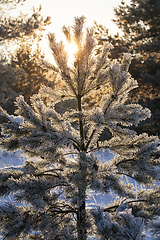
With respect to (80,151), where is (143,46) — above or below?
above

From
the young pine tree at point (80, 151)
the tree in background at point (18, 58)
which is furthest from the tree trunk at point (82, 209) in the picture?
the tree in background at point (18, 58)

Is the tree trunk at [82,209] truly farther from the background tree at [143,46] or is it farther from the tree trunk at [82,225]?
the background tree at [143,46]

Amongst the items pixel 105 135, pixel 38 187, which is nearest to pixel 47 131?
pixel 38 187

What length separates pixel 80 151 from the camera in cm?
257

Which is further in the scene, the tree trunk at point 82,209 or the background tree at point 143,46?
the background tree at point 143,46

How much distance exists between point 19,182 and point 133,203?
5.59 ft

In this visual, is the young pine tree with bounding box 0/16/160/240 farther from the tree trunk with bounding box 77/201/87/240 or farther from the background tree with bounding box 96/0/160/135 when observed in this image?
the background tree with bounding box 96/0/160/135

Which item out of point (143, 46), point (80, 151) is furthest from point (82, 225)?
point (143, 46)

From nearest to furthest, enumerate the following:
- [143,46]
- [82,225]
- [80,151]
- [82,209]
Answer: [80,151] → [82,225] → [82,209] → [143,46]

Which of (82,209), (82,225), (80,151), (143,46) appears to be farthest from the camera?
(143,46)

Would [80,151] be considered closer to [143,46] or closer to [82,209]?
[82,209]

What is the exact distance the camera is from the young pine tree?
2.30 metres

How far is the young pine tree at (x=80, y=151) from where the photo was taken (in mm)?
2297

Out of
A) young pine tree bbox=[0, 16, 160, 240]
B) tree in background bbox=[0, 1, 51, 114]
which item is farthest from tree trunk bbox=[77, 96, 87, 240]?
tree in background bbox=[0, 1, 51, 114]
